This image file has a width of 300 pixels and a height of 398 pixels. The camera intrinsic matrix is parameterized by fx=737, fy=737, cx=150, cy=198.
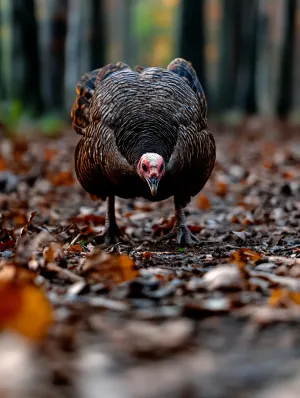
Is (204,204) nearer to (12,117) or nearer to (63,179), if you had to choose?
(63,179)

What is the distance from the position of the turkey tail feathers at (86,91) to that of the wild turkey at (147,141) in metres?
0.12

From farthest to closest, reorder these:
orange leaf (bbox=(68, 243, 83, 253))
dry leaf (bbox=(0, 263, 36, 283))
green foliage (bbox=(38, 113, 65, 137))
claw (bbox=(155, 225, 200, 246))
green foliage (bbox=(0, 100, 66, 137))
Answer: green foliage (bbox=(38, 113, 65, 137)), green foliage (bbox=(0, 100, 66, 137)), claw (bbox=(155, 225, 200, 246)), orange leaf (bbox=(68, 243, 83, 253)), dry leaf (bbox=(0, 263, 36, 283))

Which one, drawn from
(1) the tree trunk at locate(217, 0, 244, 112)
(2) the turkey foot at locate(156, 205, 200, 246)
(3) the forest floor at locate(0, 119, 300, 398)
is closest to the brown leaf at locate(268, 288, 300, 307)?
(3) the forest floor at locate(0, 119, 300, 398)

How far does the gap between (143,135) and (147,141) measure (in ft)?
0.25

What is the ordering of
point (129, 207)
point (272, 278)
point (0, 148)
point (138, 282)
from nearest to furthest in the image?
point (138, 282)
point (272, 278)
point (129, 207)
point (0, 148)

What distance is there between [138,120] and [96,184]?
0.84 meters

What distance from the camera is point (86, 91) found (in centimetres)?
677

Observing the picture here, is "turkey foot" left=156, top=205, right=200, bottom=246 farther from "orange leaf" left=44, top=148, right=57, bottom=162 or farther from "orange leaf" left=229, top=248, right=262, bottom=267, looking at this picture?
"orange leaf" left=44, top=148, right=57, bottom=162

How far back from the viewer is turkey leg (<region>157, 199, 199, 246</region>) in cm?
618

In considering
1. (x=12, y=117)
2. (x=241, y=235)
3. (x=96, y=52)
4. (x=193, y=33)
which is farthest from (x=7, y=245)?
(x=96, y=52)

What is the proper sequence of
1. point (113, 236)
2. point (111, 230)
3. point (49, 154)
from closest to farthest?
point (113, 236)
point (111, 230)
point (49, 154)

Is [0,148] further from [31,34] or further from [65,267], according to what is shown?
[65,267]

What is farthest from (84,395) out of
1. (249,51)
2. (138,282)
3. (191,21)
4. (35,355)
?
(249,51)

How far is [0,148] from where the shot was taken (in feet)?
39.5
